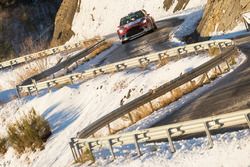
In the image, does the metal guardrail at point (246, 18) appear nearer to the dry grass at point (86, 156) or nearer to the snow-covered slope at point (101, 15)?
the dry grass at point (86, 156)

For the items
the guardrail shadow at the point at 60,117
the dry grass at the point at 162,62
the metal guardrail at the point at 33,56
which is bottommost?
the guardrail shadow at the point at 60,117

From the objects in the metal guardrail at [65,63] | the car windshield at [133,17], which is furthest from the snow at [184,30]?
the metal guardrail at [65,63]

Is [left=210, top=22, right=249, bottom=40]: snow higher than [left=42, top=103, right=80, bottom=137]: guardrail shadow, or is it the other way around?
[left=210, top=22, right=249, bottom=40]: snow

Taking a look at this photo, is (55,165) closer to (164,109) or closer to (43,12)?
(164,109)

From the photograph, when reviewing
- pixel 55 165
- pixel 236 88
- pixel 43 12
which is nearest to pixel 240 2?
pixel 236 88

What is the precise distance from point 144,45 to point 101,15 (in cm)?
2824

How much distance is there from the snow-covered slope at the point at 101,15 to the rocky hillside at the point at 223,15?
2709 centimetres

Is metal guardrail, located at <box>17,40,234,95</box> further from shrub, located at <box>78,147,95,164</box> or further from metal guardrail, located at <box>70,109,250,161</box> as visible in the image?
metal guardrail, located at <box>70,109,250,161</box>

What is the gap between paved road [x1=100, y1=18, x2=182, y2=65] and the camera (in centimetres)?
2881

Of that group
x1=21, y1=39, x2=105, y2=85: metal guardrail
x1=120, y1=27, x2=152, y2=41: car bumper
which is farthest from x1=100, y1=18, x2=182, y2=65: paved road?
x1=21, y1=39, x2=105, y2=85: metal guardrail

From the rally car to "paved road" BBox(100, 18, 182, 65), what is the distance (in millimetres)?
446

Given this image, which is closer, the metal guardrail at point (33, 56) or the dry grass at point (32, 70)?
the dry grass at point (32, 70)

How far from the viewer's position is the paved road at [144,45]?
28.8 m

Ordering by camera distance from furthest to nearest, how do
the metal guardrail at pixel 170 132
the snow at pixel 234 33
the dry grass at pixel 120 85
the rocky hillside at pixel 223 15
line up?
the rocky hillside at pixel 223 15
the snow at pixel 234 33
the dry grass at pixel 120 85
the metal guardrail at pixel 170 132
